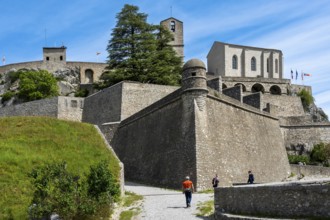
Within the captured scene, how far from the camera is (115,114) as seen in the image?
35.2m

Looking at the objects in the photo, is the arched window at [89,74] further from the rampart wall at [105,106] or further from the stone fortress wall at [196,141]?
the stone fortress wall at [196,141]

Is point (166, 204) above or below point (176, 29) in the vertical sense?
below

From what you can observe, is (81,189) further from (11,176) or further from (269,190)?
(269,190)

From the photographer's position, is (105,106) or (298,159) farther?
(298,159)

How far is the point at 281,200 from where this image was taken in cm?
1334

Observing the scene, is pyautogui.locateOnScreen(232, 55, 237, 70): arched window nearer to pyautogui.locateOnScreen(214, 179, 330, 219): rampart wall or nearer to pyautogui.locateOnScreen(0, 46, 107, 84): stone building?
pyautogui.locateOnScreen(0, 46, 107, 84): stone building

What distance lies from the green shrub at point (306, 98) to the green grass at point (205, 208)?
39.9 m

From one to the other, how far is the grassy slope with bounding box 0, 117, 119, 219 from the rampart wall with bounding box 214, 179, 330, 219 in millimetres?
7295

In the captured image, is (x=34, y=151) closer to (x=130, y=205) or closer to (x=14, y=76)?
(x=130, y=205)

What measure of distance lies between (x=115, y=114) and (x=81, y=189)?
18.7 metres

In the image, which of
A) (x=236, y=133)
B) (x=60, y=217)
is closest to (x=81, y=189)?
(x=60, y=217)

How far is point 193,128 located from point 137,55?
19648 millimetres

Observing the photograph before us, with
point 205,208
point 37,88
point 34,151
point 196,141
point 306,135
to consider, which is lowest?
point 205,208

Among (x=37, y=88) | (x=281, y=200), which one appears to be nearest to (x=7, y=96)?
(x=37, y=88)
